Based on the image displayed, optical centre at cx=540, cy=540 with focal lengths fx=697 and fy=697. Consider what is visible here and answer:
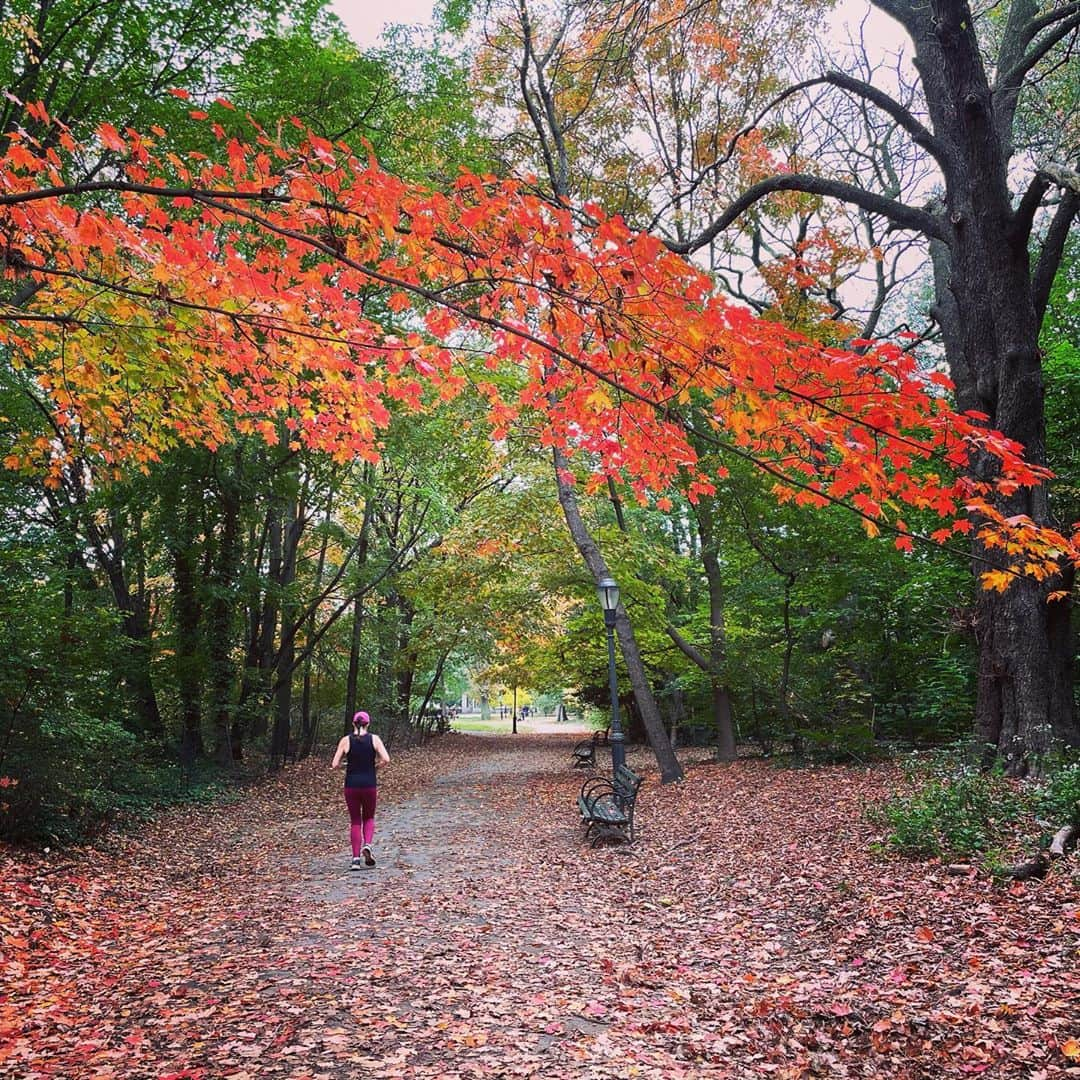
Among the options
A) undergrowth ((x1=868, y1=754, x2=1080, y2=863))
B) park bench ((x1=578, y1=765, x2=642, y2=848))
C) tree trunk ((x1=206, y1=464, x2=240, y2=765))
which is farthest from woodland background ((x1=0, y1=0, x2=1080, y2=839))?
park bench ((x1=578, y1=765, x2=642, y2=848))

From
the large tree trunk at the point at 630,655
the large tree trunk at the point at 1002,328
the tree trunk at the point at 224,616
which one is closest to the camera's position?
the large tree trunk at the point at 1002,328

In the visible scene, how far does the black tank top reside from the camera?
7785 mm

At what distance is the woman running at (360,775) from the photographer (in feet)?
25.5

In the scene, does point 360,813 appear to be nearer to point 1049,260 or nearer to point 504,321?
point 504,321

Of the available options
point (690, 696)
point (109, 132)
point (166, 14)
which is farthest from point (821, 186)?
point (690, 696)

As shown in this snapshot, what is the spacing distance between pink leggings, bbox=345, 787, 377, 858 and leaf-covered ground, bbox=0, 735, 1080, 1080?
0.36 m

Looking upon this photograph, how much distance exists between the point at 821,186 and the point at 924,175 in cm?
616

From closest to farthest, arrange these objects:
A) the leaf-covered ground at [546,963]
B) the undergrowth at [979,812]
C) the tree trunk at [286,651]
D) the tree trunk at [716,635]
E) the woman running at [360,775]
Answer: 1. the leaf-covered ground at [546,963]
2. the undergrowth at [979,812]
3. the woman running at [360,775]
4. the tree trunk at [716,635]
5. the tree trunk at [286,651]

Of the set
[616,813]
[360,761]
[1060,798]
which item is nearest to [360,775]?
[360,761]

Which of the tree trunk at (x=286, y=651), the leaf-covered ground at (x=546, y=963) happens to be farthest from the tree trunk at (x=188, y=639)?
the leaf-covered ground at (x=546, y=963)

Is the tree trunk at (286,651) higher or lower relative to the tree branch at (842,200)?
lower

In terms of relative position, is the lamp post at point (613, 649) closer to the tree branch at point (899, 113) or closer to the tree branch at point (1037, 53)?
the tree branch at point (899, 113)

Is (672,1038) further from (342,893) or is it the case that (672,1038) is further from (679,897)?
(342,893)

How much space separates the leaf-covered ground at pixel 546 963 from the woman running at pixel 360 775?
1.12ft
